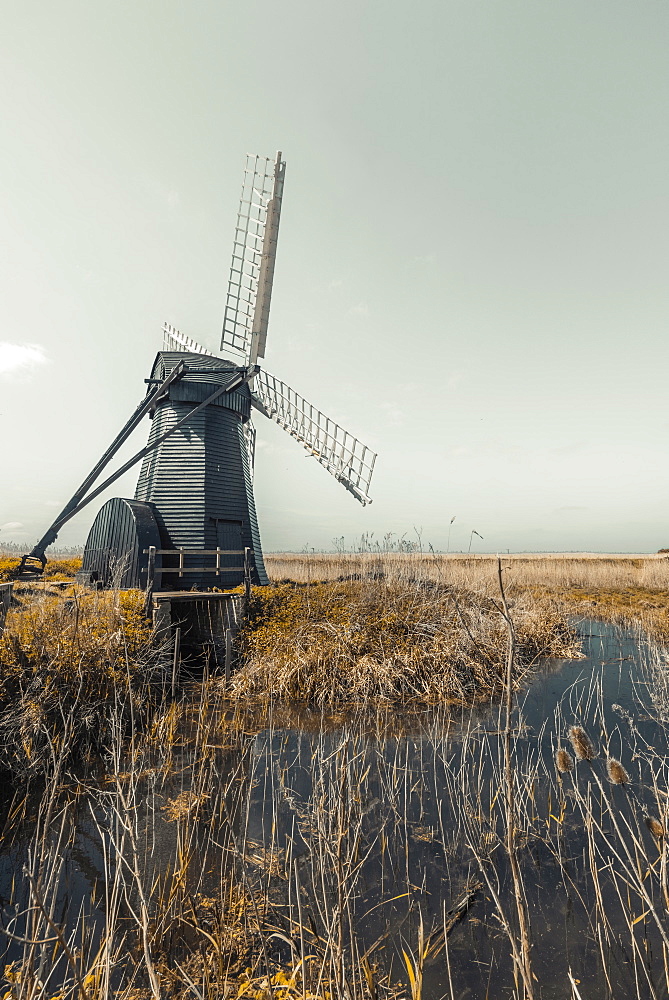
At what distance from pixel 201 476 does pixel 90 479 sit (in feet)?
12.0

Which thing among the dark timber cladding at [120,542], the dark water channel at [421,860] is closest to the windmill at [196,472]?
the dark timber cladding at [120,542]

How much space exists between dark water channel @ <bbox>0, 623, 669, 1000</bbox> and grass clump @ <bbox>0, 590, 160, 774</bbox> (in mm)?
1291

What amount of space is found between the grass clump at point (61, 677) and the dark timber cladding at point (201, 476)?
5.83 metres

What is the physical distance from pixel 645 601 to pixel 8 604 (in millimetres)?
21513

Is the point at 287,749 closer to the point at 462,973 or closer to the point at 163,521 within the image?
the point at 462,973

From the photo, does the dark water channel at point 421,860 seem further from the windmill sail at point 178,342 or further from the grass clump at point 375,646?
the windmill sail at point 178,342

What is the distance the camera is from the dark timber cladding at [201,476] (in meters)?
15.1

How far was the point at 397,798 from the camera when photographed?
600cm

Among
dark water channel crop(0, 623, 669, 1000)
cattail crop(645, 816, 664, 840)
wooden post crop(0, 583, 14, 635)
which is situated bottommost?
dark water channel crop(0, 623, 669, 1000)

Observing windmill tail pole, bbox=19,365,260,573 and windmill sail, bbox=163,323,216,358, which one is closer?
windmill tail pole, bbox=19,365,260,573

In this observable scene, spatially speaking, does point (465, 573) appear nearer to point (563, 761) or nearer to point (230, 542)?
point (230, 542)

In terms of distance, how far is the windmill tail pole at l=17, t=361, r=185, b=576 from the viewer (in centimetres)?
1558

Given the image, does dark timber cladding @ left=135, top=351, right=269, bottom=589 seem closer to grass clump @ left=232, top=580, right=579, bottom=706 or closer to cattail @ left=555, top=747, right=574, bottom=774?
grass clump @ left=232, top=580, right=579, bottom=706

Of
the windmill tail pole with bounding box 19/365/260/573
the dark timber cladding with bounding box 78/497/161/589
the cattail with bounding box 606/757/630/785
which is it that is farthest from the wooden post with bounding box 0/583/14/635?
the cattail with bounding box 606/757/630/785
